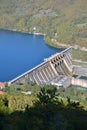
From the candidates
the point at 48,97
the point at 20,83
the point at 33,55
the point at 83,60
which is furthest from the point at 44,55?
the point at 48,97

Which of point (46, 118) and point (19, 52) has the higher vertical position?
point (19, 52)

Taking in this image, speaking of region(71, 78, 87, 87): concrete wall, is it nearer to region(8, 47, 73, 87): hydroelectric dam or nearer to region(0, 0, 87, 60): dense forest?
region(8, 47, 73, 87): hydroelectric dam

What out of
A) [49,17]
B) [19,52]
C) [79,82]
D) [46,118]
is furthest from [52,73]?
[49,17]

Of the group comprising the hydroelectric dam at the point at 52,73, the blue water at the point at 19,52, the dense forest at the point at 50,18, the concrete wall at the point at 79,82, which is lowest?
the concrete wall at the point at 79,82

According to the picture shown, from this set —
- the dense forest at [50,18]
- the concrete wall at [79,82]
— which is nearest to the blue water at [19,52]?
the dense forest at [50,18]

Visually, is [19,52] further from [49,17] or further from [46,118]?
[46,118]

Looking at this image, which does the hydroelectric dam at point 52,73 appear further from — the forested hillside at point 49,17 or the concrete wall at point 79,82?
the forested hillside at point 49,17

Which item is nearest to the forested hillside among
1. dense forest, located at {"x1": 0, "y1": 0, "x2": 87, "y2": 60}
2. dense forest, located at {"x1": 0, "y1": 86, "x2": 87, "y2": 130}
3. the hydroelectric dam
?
dense forest, located at {"x1": 0, "y1": 0, "x2": 87, "y2": 60}
